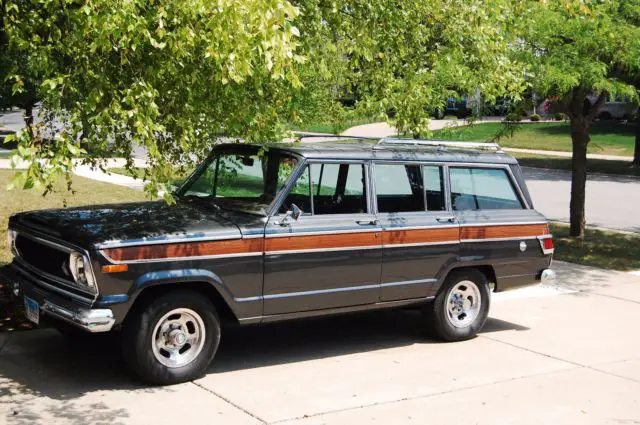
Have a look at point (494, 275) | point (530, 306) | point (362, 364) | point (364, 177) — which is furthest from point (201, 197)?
point (530, 306)

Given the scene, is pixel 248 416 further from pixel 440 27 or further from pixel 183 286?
pixel 440 27

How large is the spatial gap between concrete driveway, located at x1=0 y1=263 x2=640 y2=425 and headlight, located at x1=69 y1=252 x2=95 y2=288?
2.73 feet

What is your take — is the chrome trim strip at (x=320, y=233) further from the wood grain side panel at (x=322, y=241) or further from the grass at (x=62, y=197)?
the grass at (x=62, y=197)

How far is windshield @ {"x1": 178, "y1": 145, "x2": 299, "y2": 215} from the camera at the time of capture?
7133mm

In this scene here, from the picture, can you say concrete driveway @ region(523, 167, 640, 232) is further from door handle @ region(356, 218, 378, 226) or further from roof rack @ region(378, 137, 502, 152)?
door handle @ region(356, 218, 378, 226)

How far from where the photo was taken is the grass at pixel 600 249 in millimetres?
12719

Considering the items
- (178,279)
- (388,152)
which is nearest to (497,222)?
(388,152)

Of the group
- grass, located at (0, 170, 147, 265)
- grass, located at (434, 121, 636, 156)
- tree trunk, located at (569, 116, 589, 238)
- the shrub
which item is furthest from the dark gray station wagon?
grass, located at (434, 121, 636, 156)

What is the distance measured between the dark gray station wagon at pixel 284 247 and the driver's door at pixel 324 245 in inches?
0.5

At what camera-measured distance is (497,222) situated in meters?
8.27

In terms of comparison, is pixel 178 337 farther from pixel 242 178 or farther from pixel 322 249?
pixel 242 178

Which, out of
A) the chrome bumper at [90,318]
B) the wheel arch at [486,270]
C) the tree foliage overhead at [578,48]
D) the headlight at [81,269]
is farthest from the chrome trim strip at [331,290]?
the tree foliage overhead at [578,48]

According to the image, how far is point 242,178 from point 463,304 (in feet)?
8.01

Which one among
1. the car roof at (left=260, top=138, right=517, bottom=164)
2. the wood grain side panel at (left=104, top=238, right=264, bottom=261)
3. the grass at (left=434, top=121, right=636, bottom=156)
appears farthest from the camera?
the grass at (left=434, top=121, right=636, bottom=156)
